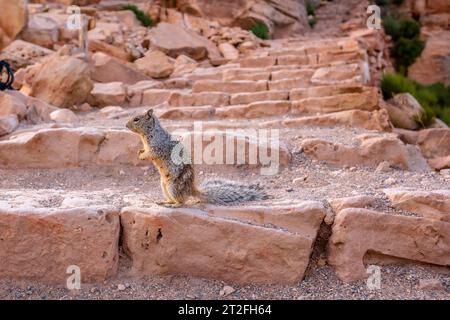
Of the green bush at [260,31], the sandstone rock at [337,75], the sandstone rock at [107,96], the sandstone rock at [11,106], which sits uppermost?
the sandstone rock at [11,106]

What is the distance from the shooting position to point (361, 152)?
4789 millimetres

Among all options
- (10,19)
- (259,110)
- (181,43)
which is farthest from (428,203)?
(10,19)

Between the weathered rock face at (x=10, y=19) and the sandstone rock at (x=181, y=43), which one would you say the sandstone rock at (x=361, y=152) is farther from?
the weathered rock face at (x=10, y=19)

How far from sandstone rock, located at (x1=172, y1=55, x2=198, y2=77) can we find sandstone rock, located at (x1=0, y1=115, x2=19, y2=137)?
4.83 m

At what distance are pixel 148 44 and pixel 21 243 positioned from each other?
9.33 meters

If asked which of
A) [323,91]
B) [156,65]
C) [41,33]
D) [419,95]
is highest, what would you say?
[323,91]

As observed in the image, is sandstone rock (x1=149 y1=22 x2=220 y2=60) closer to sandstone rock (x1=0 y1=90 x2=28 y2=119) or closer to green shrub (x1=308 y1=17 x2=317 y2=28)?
green shrub (x1=308 y1=17 x2=317 y2=28)

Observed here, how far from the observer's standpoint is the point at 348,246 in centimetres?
323

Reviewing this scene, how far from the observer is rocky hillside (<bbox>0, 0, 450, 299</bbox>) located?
309 cm

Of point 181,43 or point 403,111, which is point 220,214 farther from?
point 181,43

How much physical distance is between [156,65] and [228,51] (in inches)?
81.0

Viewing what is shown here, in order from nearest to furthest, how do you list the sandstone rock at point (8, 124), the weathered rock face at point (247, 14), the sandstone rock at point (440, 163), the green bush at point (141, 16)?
the sandstone rock at point (8, 124)
the sandstone rock at point (440, 163)
the green bush at point (141, 16)
the weathered rock face at point (247, 14)

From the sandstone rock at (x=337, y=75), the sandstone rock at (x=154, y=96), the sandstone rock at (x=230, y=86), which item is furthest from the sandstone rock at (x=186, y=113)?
the sandstone rock at (x=337, y=75)

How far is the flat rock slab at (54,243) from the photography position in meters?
3.06
